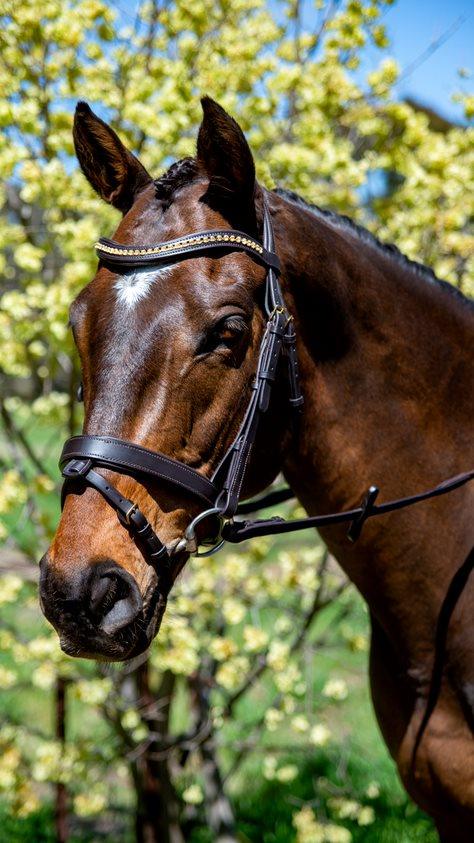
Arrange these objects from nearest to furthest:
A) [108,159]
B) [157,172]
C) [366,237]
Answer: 1. [108,159]
2. [366,237]
3. [157,172]

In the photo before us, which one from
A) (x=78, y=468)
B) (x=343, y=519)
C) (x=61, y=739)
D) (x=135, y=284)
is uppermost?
(x=135, y=284)

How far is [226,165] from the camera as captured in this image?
197 cm

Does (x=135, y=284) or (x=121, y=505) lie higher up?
(x=135, y=284)

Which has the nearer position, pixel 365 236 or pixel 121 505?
pixel 121 505

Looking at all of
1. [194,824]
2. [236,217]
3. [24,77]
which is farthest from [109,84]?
[194,824]

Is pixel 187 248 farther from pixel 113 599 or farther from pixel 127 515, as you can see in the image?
pixel 113 599

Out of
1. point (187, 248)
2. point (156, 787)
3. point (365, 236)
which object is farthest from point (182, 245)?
point (156, 787)

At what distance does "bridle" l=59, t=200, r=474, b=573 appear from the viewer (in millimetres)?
1703

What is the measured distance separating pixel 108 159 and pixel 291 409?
905 millimetres

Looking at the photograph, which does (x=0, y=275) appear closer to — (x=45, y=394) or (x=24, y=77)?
(x=45, y=394)

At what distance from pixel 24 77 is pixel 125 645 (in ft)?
10.2

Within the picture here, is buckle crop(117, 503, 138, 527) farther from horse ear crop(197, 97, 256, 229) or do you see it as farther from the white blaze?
horse ear crop(197, 97, 256, 229)

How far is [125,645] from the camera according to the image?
1.70 meters

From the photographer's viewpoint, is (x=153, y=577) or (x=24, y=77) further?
(x=24, y=77)
